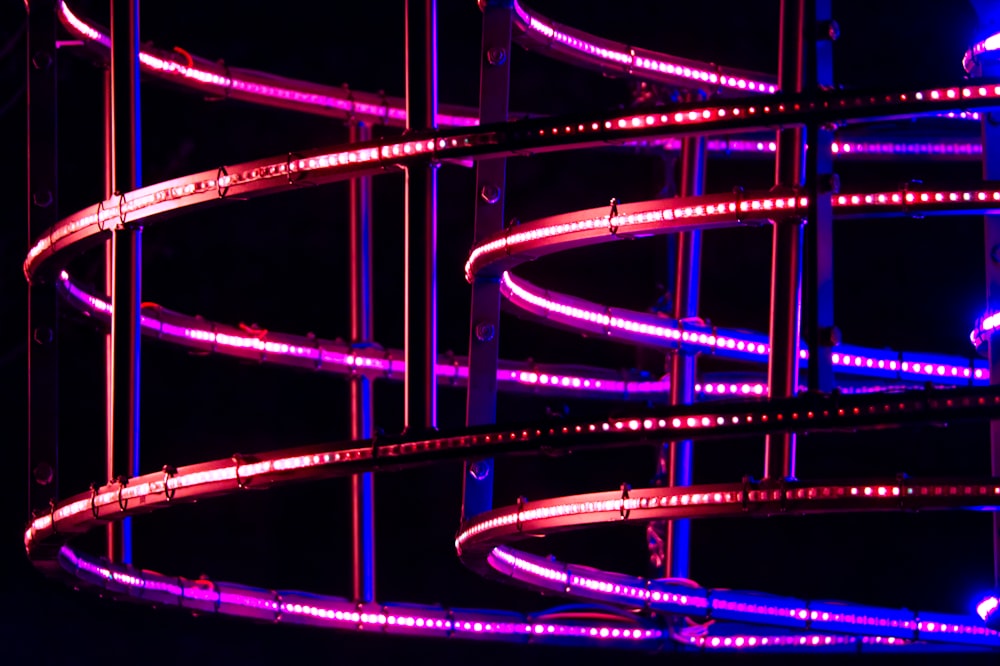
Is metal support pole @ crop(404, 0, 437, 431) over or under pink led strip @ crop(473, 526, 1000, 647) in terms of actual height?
over

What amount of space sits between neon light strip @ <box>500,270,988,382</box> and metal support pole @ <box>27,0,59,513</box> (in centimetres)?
322

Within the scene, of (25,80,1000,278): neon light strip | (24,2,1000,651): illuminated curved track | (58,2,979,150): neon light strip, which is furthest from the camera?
(58,2,979,150): neon light strip

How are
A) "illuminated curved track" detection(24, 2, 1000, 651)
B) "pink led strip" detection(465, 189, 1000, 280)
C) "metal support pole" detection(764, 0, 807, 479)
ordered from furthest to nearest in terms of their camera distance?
"metal support pole" detection(764, 0, 807, 479) → "pink led strip" detection(465, 189, 1000, 280) → "illuminated curved track" detection(24, 2, 1000, 651)

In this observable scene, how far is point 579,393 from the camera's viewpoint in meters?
16.9

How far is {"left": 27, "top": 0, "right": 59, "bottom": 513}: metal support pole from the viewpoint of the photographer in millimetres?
13336

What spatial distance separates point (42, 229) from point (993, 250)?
22.1 feet

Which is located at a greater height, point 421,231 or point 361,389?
point 421,231

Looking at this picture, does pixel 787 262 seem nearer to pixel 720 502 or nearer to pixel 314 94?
pixel 720 502

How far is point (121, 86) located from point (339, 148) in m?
1.91

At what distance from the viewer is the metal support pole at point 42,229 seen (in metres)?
13.3

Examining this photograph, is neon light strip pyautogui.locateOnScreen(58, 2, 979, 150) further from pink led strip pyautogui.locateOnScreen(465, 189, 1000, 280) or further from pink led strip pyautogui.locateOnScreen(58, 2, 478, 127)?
pink led strip pyautogui.locateOnScreen(465, 189, 1000, 280)

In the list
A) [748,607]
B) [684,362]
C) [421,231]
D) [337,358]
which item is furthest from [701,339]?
[421,231]

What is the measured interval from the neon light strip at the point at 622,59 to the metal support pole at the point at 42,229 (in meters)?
3.32

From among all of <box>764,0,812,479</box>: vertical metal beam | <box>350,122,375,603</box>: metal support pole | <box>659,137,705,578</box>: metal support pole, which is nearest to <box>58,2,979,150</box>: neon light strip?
<box>350,122,375,603</box>: metal support pole
